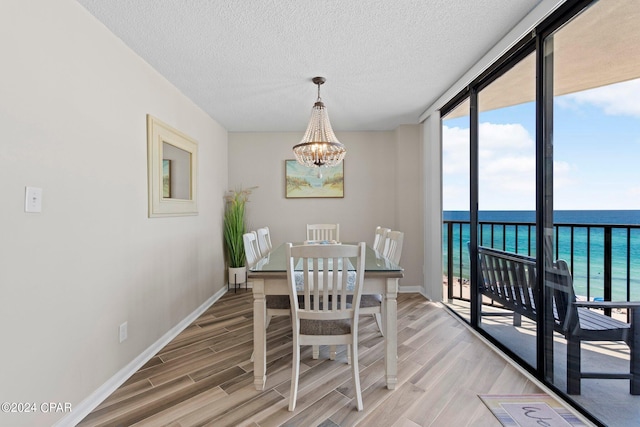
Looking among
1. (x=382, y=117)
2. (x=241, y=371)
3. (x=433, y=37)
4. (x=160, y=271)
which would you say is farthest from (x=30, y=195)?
(x=382, y=117)

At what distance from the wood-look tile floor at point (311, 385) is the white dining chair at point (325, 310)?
17 centimetres

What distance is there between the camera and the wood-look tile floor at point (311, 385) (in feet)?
5.32

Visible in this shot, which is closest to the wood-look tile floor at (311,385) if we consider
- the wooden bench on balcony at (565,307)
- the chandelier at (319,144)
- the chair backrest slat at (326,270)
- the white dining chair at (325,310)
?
the white dining chair at (325,310)

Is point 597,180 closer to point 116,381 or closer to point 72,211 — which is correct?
point 72,211

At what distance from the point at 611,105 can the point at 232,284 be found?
4.28 meters

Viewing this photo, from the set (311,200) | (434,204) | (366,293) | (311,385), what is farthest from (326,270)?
(311,200)

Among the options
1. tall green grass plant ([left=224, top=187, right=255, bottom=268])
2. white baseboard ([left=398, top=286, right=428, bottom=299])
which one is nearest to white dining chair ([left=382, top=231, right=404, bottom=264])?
white baseboard ([left=398, top=286, right=428, bottom=299])

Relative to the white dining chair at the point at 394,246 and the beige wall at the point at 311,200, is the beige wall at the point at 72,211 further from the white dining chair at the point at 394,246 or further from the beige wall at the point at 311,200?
the white dining chair at the point at 394,246

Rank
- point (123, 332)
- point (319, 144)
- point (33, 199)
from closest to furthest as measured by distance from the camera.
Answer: point (33, 199) → point (123, 332) → point (319, 144)

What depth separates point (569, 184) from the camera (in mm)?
1685

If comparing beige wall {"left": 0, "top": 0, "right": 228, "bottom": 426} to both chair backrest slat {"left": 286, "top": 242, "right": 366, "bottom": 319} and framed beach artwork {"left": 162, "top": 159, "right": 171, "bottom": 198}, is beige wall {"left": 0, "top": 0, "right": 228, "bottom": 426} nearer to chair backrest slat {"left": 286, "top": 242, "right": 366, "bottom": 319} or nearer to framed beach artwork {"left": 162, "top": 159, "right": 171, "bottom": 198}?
framed beach artwork {"left": 162, "top": 159, "right": 171, "bottom": 198}

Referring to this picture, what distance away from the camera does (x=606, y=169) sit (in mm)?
1471

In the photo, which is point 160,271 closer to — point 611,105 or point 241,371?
point 241,371

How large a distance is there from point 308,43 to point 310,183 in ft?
8.11
